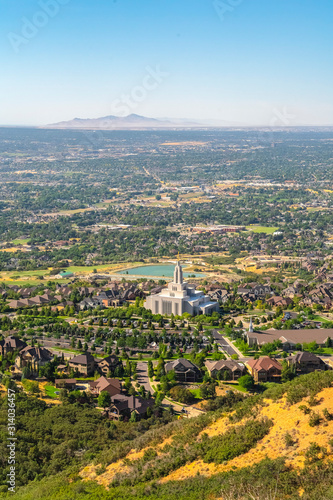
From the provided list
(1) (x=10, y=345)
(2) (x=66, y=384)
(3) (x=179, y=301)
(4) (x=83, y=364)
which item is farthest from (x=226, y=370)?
(3) (x=179, y=301)

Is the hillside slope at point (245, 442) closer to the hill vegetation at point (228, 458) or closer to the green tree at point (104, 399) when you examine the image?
the hill vegetation at point (228, 458)

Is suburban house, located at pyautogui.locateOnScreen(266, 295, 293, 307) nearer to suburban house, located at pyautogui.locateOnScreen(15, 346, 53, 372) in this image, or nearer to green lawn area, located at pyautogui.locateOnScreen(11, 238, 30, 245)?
suburban house, located at pyautogui.locateOnScreen(15, 346, 53, 372)

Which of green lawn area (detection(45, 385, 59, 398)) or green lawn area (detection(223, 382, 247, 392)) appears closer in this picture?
green lawn area (detection(45, 385, 59, 398))

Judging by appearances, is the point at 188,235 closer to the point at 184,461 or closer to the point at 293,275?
the point at 293,275

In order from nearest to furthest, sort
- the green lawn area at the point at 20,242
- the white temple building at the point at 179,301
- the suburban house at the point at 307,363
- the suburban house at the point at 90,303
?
the suburban house at the point at 307,363
the white temple building at the point at 179,301
the suburban house at the point at 90,303
the green lawn area at the point at 20,242

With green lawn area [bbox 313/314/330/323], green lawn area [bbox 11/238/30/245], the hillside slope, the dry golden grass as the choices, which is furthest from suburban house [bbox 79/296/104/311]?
green lawn area [bbox 11/238/30/245]

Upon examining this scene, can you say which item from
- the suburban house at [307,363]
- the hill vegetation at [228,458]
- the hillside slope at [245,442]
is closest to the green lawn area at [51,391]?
the hill vegetation at [228,458]
